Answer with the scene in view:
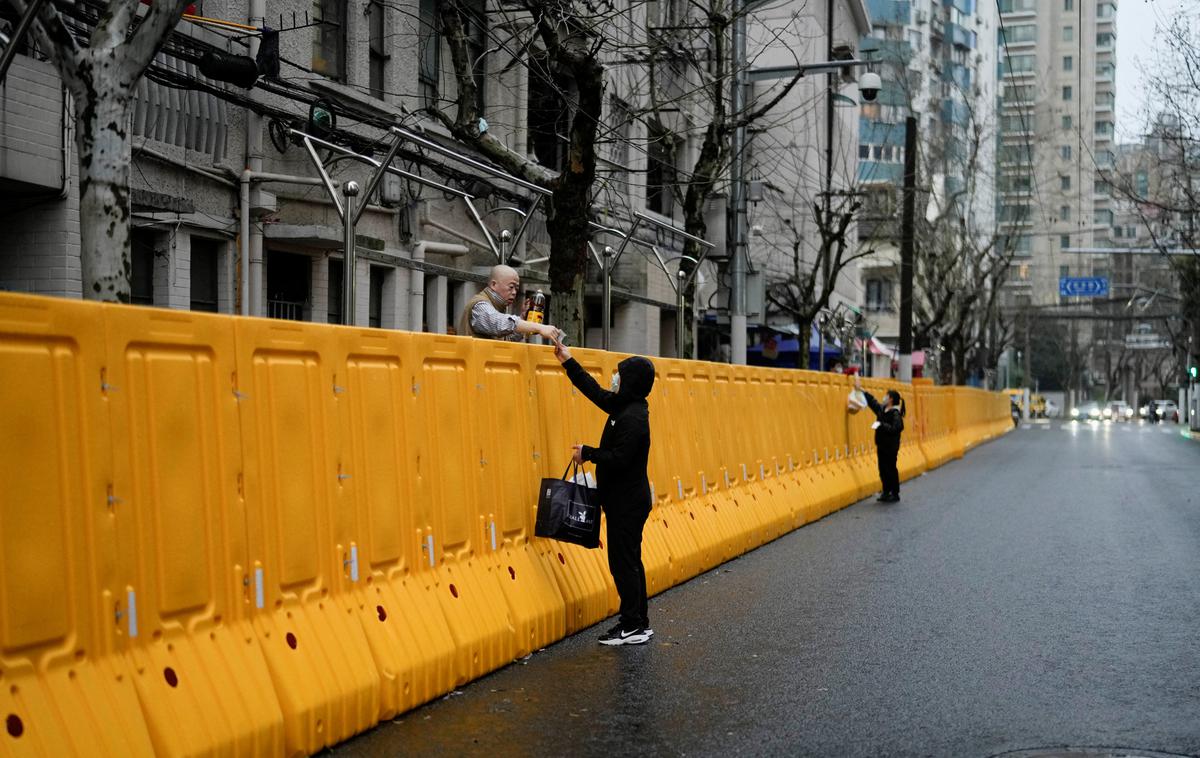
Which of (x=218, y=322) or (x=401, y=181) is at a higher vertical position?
(x=401, y=181)

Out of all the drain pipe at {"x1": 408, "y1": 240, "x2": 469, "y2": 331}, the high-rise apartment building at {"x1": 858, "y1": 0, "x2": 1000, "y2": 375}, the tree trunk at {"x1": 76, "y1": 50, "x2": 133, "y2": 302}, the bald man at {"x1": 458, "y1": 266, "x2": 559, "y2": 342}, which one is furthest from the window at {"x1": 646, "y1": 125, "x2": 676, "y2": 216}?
the tree trunk at {"x1": 76, "y1": 50, "x2": 133, "y2": 302}

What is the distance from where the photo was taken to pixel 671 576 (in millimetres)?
11812

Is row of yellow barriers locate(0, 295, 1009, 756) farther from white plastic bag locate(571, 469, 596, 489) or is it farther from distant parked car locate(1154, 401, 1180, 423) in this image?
distant parked car locate(1154, 401, 1180, 423)

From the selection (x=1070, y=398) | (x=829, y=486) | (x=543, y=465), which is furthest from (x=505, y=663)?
(x=1070, y=398)

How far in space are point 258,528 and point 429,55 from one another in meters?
16.6

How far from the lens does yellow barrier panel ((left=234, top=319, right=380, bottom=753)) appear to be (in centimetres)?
633

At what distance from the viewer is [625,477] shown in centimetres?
916

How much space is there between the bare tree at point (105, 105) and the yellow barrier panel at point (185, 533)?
9.76 ft

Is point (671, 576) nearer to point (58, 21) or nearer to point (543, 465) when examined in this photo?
point (543, 465)

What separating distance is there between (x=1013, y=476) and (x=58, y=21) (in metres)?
22.4

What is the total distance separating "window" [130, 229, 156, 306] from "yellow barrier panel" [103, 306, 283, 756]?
391 inches

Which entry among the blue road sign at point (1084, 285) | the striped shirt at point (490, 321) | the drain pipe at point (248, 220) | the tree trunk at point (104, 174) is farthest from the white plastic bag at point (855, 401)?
the blue road sign at point (1084, 285)

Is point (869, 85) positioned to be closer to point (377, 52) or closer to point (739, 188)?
point (739, 188)

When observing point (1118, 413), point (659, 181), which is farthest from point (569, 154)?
point (1118, 413)
